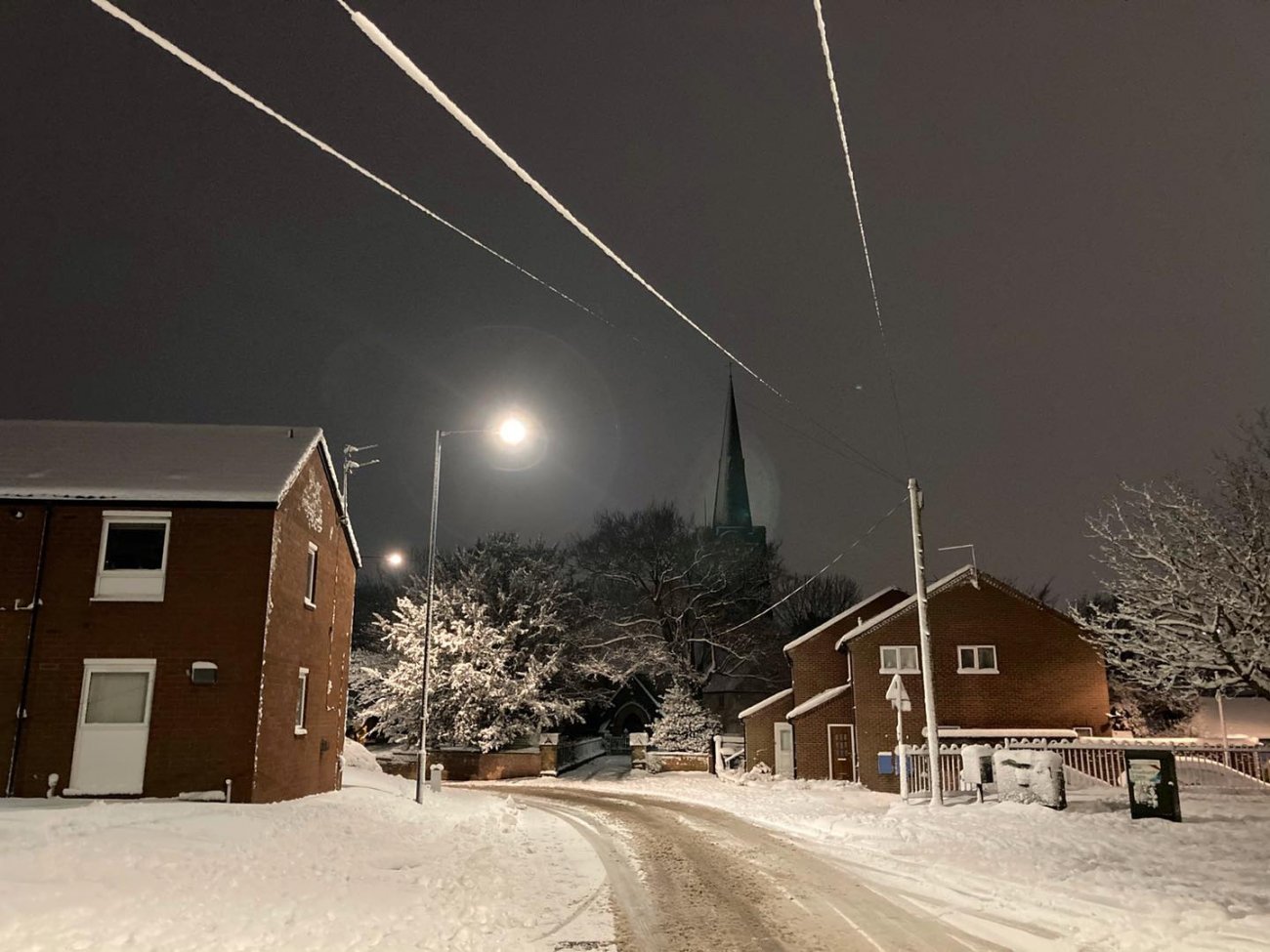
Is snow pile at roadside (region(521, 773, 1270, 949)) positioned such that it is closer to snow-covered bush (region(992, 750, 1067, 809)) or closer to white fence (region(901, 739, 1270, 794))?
snow-covered bush (region(992, 750, 1067, 809))

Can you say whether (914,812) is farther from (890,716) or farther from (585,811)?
(890,716)

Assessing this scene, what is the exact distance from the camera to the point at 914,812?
19266mm

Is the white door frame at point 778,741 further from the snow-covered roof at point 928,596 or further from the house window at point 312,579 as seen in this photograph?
the house window at point 312,579

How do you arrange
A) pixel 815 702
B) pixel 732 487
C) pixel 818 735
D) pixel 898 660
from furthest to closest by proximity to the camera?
1. pixel 732 487
2. pixel 815 702
3. pixel 818 735
4. pixel 898 660

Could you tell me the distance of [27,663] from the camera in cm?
1702

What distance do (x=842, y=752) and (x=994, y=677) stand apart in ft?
21.4

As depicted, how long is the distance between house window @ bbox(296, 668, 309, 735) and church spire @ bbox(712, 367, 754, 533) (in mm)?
64931

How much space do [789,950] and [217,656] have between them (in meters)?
13.0

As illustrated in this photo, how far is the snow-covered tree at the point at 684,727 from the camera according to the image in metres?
43.8

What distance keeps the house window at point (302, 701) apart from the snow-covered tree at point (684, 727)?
25604mm

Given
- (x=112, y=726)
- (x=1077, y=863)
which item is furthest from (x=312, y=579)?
(x=1077, y=863)

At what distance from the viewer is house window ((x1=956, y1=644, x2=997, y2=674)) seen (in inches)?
1340

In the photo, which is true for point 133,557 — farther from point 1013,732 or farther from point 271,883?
point 1013,732

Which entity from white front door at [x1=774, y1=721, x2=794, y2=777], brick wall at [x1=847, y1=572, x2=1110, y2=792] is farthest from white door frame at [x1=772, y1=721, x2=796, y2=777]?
brick wall at [x1=847, y1=572, x2=1110, y2=792]
